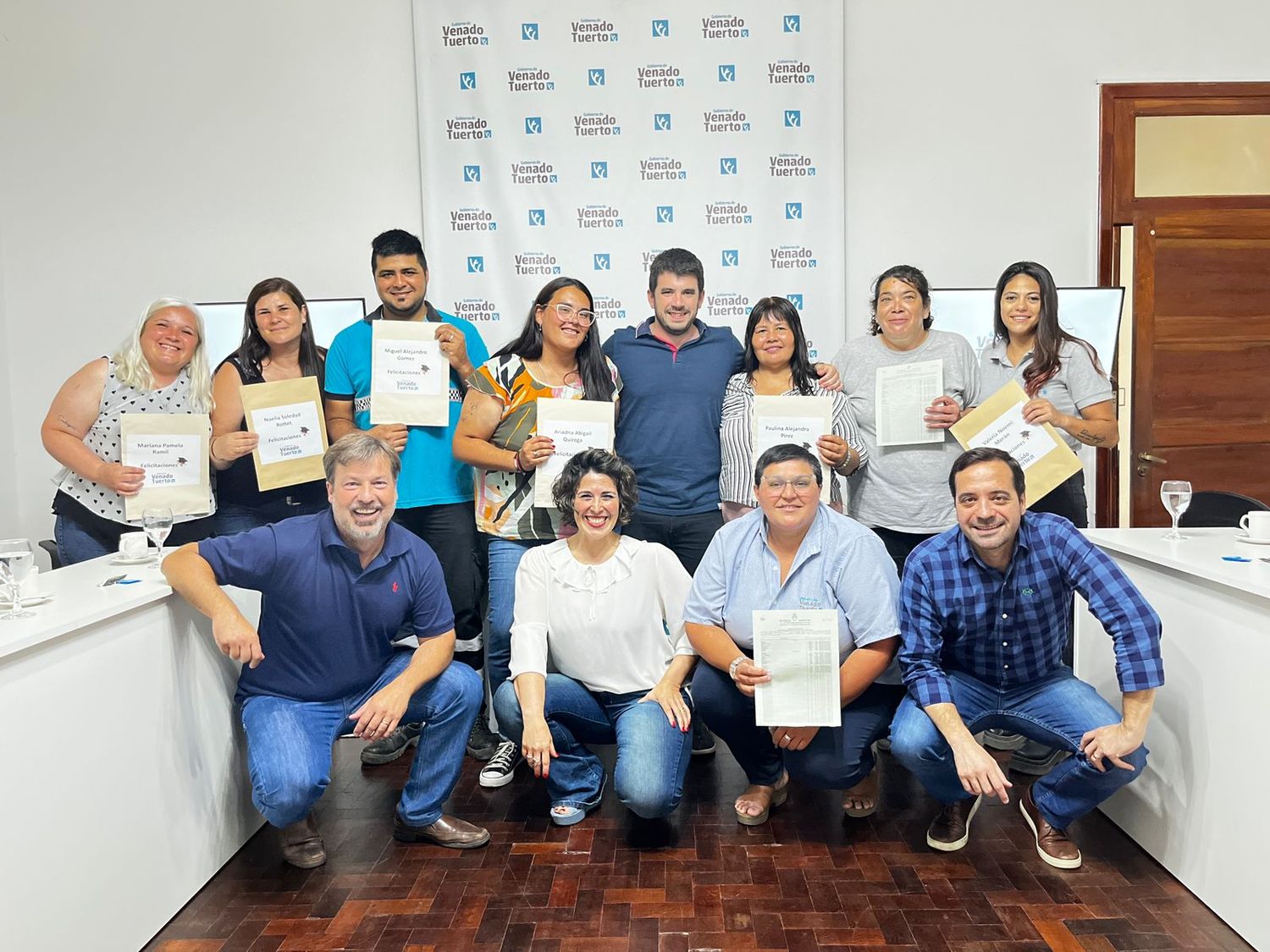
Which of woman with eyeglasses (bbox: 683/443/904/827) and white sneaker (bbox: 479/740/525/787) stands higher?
woman with eyeglasses (bbox: 683/443/904/827)

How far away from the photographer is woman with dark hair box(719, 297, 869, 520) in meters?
3.21

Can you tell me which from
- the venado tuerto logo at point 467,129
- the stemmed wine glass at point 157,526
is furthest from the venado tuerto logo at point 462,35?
the stemmed wine glass at point 157,526

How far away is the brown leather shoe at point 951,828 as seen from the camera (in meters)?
2.68

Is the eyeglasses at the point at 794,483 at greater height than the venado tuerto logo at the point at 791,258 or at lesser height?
lesser

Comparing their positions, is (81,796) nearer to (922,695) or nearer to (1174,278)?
(922,695)

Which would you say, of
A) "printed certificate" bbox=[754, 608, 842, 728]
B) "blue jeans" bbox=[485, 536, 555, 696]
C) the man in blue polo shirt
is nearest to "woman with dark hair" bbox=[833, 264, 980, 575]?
"printed certificate" bbox=[754, 608, 842, 728]

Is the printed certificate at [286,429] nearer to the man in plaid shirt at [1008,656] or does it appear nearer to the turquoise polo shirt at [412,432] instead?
the turquoise polo shirt at [412,432]

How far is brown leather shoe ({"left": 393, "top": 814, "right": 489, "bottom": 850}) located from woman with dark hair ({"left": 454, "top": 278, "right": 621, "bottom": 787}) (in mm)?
406

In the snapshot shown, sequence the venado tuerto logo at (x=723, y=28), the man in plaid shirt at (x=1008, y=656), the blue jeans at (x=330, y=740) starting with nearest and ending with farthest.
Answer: the man in plaid shirt at (x=1008, y=656) < the blue jeans at (x=330, y=740) < the venado tuerto logo at (x=723, y=28)

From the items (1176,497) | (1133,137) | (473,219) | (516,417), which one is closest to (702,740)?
(516,417)

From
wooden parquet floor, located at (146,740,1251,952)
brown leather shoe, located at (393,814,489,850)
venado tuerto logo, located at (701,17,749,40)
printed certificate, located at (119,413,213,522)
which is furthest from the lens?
venado tuerto logo, located at (701,17,749,40)

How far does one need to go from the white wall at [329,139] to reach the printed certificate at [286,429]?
1950 mm

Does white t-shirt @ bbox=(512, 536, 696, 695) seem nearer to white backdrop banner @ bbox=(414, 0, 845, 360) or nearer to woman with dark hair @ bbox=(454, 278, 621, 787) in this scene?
woman with dark hair @ bbox=(454, 278, 621, 787)

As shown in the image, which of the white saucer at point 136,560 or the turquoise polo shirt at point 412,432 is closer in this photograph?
the white saucer at point 136,560
